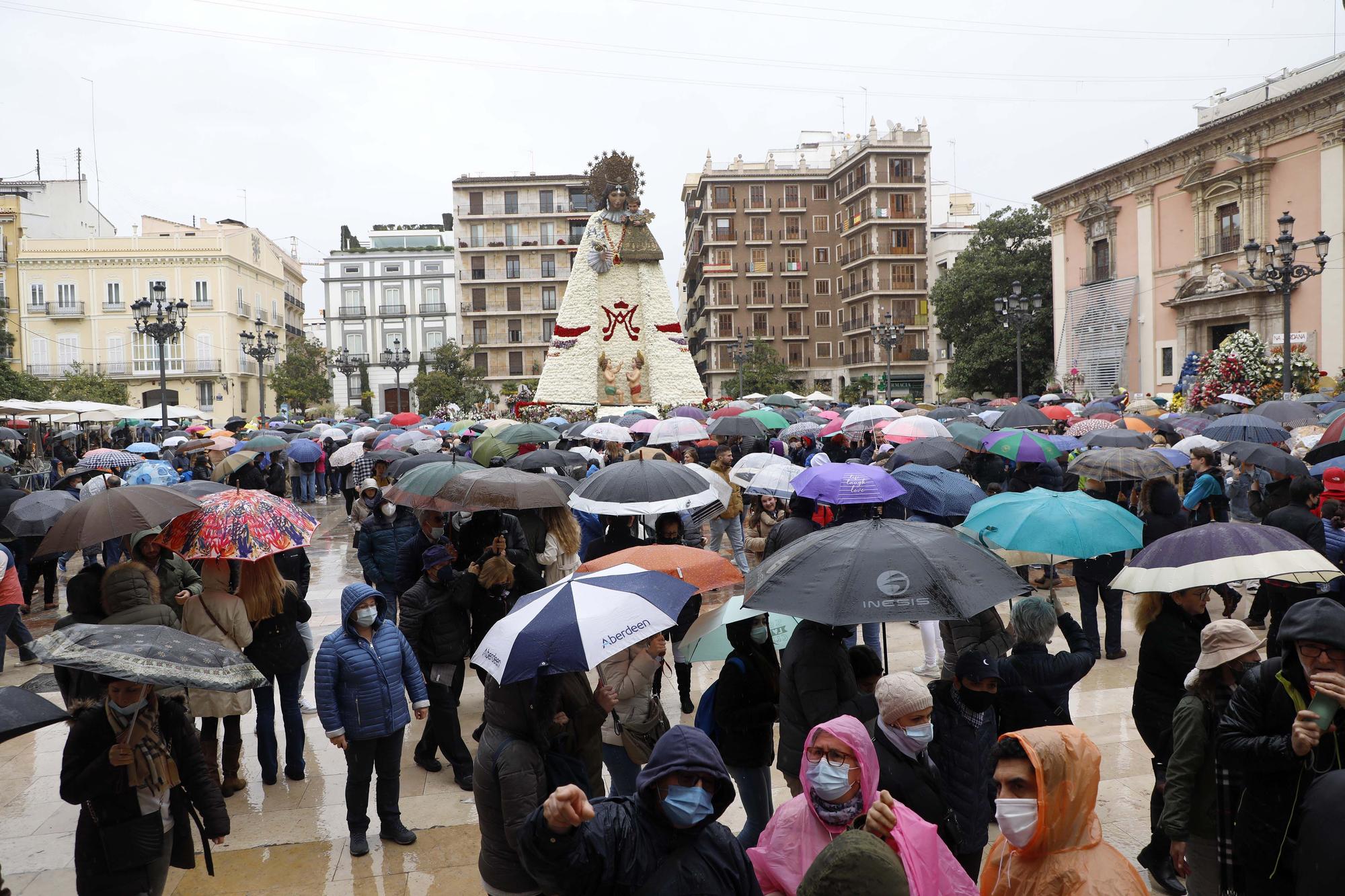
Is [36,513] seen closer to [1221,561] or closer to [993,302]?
[1221,561]

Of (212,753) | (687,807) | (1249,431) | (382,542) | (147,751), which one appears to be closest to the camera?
(687,807)

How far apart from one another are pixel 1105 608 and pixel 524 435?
21.2ft

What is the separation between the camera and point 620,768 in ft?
14.5

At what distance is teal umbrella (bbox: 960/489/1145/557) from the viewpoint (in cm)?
512

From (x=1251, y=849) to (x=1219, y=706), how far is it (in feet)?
1.90

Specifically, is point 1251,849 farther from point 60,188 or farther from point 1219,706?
point 60,188

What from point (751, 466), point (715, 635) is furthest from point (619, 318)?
point (715, 635)

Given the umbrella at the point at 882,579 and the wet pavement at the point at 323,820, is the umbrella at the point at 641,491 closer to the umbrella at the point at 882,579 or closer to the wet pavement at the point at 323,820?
the wet pavement at the point at 323,820

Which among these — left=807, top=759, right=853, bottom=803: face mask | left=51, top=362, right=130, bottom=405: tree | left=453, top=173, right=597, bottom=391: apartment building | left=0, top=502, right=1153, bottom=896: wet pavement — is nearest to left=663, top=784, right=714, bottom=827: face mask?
left=807, top=759, right=853, bottom=803: face mask

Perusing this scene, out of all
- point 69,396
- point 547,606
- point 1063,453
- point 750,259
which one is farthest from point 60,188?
point 547,606

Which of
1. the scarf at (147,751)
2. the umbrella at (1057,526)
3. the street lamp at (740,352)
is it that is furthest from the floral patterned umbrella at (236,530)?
the street lamp at (740,352)

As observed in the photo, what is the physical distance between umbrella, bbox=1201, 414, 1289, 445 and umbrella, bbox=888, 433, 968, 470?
325 cm

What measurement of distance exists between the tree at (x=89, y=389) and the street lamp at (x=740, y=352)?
26058 millimetres

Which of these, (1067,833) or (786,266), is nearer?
(1067,833)
